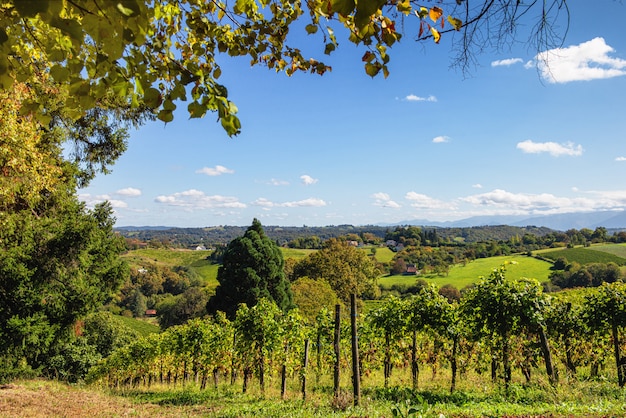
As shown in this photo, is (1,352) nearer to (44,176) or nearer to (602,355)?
(44,176)

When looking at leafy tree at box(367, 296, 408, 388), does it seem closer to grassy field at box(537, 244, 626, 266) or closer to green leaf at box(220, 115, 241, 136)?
green leaf at box(220, 115, 241, 136)

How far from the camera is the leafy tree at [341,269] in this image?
131 feet

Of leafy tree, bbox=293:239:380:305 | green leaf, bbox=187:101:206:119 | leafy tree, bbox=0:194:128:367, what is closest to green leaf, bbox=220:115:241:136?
green leaf, bbox=187:101:206:119

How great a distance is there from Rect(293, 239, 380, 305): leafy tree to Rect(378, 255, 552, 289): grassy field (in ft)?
66.5

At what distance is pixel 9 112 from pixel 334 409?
26.1ft

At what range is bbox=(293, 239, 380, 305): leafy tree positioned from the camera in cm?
3988

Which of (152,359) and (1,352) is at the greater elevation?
(1,352)

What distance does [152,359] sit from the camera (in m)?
19.0

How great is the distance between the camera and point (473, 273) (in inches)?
2606

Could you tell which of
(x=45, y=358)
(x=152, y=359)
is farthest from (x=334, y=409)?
(x=45, y=358)

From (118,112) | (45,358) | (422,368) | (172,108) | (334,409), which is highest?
(118,112)

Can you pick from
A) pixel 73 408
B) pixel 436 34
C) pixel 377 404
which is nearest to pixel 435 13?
pixel 436 34

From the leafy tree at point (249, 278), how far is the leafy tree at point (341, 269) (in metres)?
11.6

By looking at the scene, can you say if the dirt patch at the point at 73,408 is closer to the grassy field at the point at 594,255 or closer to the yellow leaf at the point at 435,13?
the yellow leaf at the point at 435,13
